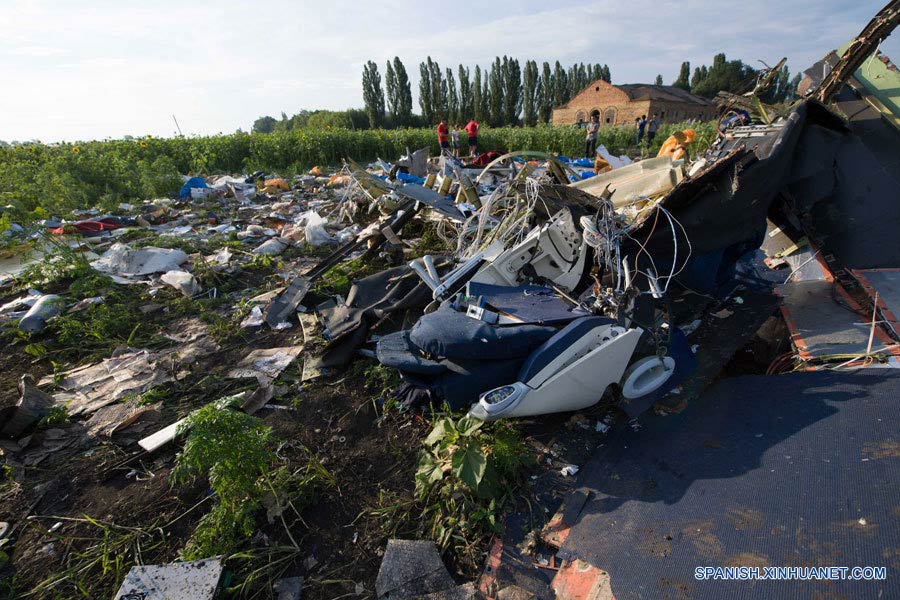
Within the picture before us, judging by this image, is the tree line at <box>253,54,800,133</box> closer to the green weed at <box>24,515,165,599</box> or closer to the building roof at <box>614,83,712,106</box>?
the building roof at <box>614,83,712,106</box>

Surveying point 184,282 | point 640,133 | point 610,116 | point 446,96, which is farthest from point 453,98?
point 184,282

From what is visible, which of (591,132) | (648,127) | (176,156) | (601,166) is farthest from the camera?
(648,127)

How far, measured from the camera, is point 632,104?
37688 millimetres

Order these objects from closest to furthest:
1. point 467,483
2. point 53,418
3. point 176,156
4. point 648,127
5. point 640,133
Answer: point 467,483 → point 53,418 → point 176,156 → point 648,127 → point 640,133

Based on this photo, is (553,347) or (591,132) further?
(591,132)

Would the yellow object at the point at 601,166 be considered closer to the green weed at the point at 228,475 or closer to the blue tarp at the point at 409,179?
the blue tarp at the point at 409,179

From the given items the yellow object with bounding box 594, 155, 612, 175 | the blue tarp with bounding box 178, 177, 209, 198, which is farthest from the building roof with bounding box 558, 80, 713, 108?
the blue tarp with bounding box 178, 177, 209, 198

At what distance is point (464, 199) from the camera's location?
18.7ft

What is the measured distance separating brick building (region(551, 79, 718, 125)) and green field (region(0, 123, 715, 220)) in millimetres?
19108

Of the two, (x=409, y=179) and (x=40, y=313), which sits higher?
(x=409, y=179)

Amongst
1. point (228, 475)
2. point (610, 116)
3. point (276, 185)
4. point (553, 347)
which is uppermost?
point (610, 116)

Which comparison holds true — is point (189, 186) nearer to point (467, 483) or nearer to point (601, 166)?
point (601, 166)

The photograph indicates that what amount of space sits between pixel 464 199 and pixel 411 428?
3.71m

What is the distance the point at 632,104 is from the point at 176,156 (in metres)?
38.0
